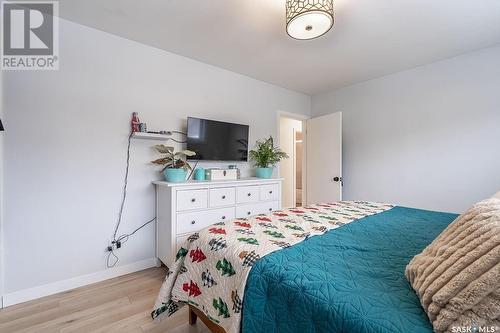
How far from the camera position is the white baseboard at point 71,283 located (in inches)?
72.1

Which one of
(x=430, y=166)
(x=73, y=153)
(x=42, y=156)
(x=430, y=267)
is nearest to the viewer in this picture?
(x=430, y=267)

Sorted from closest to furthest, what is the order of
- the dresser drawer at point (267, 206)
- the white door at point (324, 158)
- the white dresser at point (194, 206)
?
the white dresser at point (194, 206), the dresser drawer at point (267, 206), the white door at point (324, 158)

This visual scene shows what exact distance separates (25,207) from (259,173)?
8.00 feet

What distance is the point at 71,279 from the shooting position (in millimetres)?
2049

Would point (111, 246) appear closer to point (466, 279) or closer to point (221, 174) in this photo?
point (221, 174)

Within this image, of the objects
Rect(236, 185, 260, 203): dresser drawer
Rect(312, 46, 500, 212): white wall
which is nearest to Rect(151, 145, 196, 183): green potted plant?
Rect(236, 185, 260, 203): dresser drawer

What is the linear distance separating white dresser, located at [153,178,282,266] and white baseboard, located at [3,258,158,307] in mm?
216

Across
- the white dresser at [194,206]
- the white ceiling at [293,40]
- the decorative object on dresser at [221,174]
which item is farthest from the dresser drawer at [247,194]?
the white ceiling at [293,40]

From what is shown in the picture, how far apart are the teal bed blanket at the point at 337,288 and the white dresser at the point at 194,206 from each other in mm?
1393

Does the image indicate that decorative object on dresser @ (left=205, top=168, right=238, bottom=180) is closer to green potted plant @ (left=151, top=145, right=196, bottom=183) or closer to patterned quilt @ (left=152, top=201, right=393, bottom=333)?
green potted plant @ (left=151, top=145, right=196, bottom=183)

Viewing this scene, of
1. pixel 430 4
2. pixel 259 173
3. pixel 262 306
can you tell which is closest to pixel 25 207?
pixel 262 306

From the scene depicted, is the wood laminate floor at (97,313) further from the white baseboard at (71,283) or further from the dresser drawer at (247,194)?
the dresser drawer at (247,194)

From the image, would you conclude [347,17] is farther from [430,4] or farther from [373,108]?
[373,108]

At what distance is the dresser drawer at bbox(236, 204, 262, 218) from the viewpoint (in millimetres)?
2654
